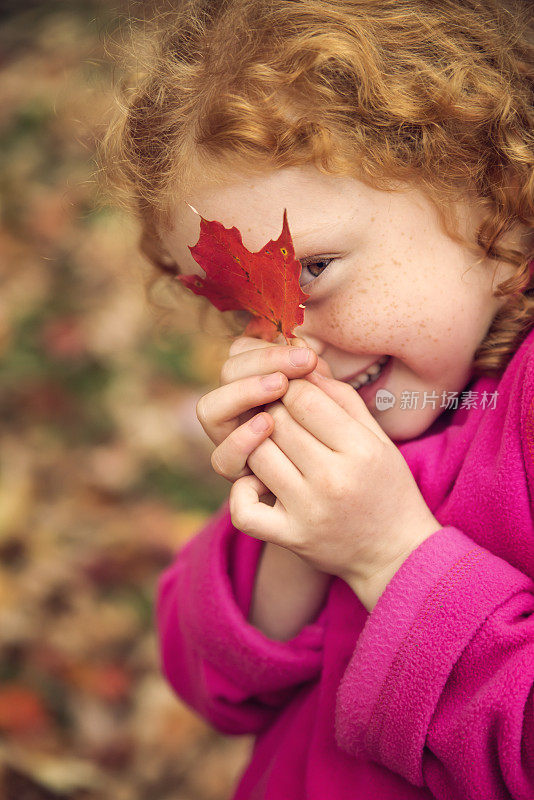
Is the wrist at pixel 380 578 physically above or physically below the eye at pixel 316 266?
below

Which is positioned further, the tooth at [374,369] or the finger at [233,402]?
the tooth at [374,369]

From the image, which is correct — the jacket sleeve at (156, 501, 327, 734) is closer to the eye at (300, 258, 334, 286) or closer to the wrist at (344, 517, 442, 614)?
the wrist at (344, 517, 442, 614)

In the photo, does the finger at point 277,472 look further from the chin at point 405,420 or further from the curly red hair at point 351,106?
the curly red hair at point 351,106

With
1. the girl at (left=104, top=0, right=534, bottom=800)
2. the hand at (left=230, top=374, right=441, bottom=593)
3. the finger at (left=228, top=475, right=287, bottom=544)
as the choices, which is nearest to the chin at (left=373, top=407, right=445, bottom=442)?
the girl at (left=104, top=0, right=534, bottom=800)

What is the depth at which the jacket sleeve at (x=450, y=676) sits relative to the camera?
33.9 inches

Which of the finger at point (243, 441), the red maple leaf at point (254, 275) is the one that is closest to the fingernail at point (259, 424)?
the finger at point (243, 441)

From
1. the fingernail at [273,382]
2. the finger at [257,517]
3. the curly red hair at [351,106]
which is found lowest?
the finger at [257,517]

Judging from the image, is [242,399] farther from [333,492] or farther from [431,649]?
[431,649]

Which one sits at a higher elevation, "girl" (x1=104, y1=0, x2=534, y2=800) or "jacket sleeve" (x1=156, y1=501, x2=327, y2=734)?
"girl" (x1=104, y1=0, x2=534, y2=800)

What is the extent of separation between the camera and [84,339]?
110 inches

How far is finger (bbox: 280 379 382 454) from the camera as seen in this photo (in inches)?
37.3

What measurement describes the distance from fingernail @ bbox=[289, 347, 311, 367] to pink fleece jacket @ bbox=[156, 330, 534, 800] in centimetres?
26

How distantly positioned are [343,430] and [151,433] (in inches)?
66.0

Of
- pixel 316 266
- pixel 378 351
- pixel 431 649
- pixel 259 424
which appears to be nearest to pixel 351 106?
pixel 316 266
